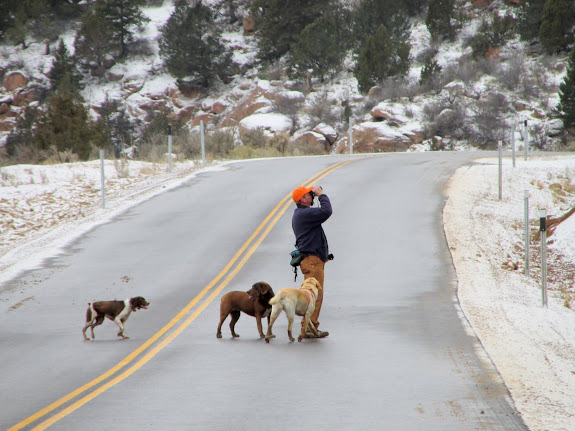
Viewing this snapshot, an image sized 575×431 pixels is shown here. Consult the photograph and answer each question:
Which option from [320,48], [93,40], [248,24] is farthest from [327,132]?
[93,40]

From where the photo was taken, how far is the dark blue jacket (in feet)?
30.1

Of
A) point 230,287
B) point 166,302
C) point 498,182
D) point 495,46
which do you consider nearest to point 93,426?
point 166,302

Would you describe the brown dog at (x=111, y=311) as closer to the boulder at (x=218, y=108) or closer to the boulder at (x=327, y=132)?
the boulder at (x=327, y=132)

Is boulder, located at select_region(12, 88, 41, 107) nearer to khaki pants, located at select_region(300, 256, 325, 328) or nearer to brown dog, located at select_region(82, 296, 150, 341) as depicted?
brown dog, located at select_region(82, 296, 150, 341)

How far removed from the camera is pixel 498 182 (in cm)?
2281

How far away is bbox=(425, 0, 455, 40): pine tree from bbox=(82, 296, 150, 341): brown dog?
175 feet

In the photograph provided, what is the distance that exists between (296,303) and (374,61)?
47.8 metres

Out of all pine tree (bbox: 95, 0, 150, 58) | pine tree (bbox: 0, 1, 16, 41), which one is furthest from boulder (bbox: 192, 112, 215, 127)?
pine tree (bbox: 0, 1, 16, 41)

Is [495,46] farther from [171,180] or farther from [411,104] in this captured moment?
[171,180]

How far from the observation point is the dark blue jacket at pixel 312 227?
919 centimetres

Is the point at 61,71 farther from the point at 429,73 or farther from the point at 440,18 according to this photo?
the point at 440,18

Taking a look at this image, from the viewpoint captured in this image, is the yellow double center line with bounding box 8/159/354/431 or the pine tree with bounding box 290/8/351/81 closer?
the yellow double center line with bounding box 8/159/354/431

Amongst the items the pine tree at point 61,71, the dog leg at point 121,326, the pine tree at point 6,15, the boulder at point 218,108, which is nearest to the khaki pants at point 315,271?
the dog leg at point 121,326

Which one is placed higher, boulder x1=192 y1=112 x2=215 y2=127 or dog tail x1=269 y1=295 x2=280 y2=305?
boulder x1=192 y1=112 x2=215 y2=127
